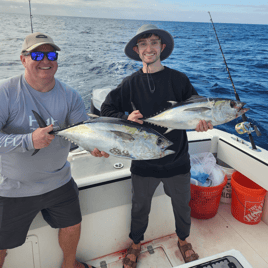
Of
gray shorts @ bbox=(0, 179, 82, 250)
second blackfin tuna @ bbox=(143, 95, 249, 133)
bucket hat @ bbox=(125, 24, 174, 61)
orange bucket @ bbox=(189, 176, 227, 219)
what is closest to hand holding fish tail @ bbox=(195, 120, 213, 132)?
second blackfin tuna @ bbox=(143, 95, 249, 133)

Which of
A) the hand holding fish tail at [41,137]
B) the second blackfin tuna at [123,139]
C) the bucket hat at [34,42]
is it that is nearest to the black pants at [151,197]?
the second blackfin tuna at [123,139]

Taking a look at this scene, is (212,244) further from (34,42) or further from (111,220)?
(34,42)

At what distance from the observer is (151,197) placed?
5.48 feet

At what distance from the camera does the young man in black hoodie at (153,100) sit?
1.46 meters

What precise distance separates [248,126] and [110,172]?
1312mm

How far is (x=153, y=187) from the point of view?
1.62 metres

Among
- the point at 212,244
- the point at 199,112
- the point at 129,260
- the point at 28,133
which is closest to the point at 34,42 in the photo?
the point at 28,133

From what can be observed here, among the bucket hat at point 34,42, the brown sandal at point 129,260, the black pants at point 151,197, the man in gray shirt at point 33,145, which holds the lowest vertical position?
the brown sandal at point 129,260

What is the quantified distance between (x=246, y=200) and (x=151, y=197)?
3.55 feet

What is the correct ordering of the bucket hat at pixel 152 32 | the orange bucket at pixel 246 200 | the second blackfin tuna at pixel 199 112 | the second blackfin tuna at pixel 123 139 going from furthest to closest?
1. the orange bucket at pixel 246 200
2. the bucket hat at pixel 152 32
3. the second blackfin tuna at pixel 199 112
4. the second blackfin tuna at pixel 123 139

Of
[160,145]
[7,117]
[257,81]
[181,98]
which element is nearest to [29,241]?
[7,117]

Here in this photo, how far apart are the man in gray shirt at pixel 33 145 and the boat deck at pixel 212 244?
2.47 ft

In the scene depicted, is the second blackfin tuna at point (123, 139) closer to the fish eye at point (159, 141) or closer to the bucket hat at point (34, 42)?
the fish eye at point (159, 141)

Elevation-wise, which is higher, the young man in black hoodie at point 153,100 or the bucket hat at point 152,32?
the bucket hat at point 152,32
